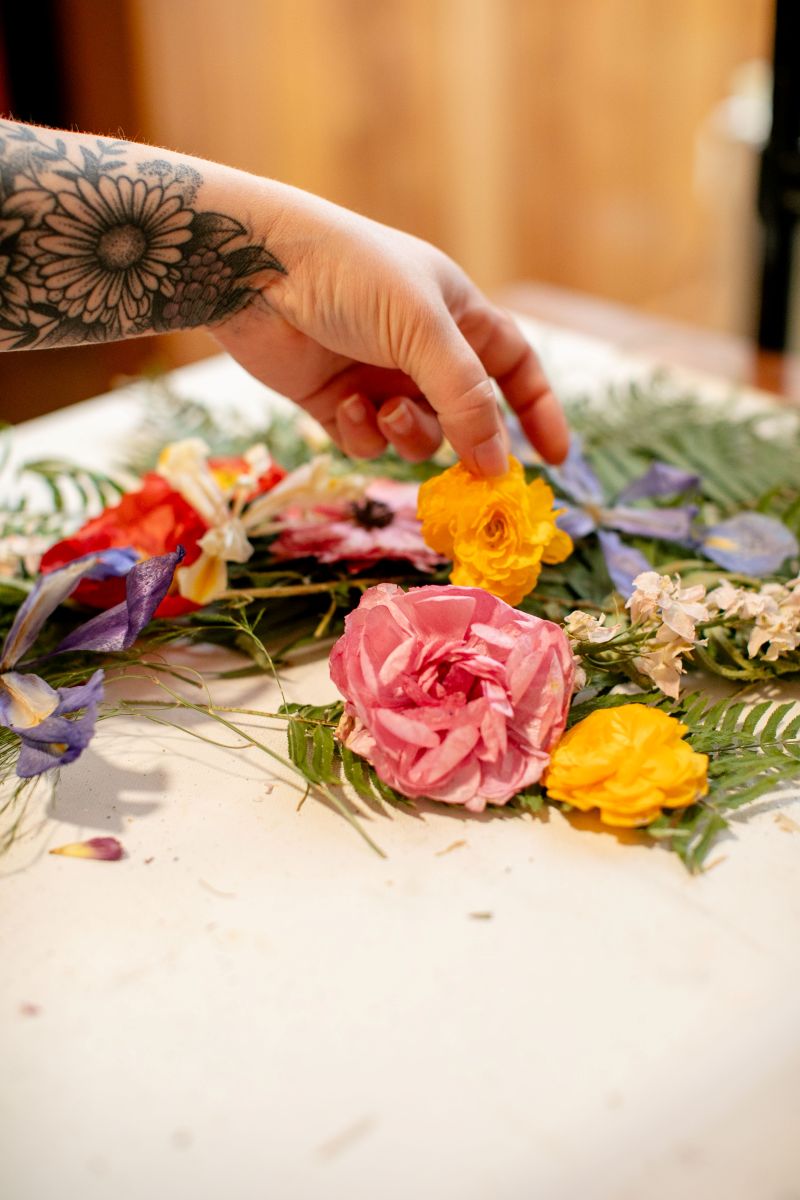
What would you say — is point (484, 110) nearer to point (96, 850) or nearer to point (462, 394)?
point (462, 394)

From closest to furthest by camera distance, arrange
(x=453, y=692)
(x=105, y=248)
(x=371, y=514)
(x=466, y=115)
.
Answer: (x=453, y=692) < (x=105, y=248) < (x=371, y=514) < (x=466, y=115)

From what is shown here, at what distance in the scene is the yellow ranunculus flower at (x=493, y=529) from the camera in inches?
27.5

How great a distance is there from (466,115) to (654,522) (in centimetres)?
222

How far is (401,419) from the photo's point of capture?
82cm

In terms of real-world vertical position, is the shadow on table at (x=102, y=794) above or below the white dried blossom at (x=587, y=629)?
below

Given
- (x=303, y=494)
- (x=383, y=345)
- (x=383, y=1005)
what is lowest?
(x=383, y=1005)

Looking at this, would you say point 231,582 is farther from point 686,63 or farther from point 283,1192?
point 686,63

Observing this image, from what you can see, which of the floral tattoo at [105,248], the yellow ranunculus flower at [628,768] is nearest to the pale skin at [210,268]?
the floral tattoo at [105,248]

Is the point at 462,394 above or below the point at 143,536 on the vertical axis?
above

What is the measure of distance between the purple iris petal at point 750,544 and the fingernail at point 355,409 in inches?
11.2

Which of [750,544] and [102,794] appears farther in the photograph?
[750,544]

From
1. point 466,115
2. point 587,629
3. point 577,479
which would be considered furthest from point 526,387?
point 466,115

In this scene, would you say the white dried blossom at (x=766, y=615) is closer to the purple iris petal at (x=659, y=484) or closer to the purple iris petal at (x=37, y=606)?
the purple iris petal at (x=659, y=484)

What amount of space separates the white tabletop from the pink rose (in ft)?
0.11
